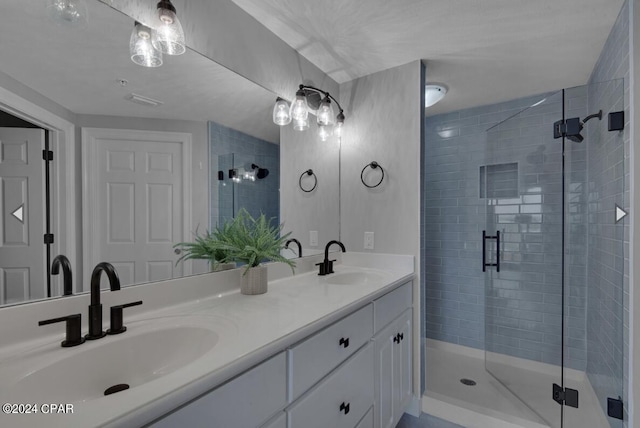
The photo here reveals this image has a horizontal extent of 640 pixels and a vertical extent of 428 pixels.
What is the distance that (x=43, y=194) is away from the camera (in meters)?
0.95

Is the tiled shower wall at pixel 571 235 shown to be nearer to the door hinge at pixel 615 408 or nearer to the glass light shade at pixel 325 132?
the door hinge at pixel 615 408

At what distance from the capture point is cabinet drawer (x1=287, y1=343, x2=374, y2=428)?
3.26 ft

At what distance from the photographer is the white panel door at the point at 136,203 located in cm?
107

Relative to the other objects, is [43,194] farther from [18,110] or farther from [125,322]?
[125,322]

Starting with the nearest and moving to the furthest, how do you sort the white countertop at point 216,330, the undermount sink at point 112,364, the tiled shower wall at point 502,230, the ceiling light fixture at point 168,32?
1. the white countertop at point 216,330
2. the undermount sink at point 112,364
3. the ceiling light fixture at point 168,32
4. the tiled shower wall at point 502,230

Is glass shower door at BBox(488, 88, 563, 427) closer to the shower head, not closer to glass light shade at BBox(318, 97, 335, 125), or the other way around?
the shower head

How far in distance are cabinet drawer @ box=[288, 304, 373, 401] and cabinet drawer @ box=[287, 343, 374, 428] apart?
0.04 m

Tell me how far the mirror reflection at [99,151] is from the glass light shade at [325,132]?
0.87 m

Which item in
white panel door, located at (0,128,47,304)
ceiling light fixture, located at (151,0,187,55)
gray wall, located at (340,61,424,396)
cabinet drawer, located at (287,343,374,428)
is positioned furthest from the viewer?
gray wall, located at (340,61,424,396)

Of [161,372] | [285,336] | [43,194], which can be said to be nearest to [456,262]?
[285,336]

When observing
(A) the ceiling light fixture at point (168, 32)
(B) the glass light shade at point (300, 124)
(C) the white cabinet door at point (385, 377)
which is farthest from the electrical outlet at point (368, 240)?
(A) the ceiling light fixture at point (168, 32)

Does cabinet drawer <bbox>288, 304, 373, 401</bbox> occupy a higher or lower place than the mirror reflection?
lower

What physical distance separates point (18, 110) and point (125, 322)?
0.73 m

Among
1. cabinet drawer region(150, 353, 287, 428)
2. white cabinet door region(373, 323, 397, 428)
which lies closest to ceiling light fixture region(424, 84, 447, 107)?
white cabinet door region(373, 323, 397, 428)
